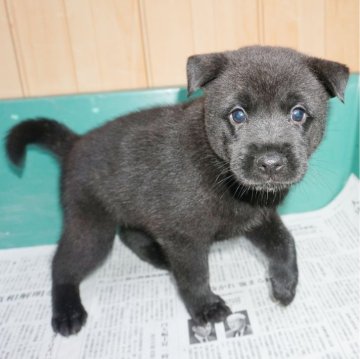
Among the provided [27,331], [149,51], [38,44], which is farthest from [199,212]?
[38,44]

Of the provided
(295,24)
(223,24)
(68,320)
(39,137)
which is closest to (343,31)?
(295,24)

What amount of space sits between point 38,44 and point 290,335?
163cm

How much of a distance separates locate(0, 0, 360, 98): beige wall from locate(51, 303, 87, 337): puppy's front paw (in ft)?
3.46

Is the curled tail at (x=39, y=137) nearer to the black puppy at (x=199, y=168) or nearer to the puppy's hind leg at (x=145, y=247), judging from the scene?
the black puppy at (x=199, y=168)

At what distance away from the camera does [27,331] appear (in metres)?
1.58

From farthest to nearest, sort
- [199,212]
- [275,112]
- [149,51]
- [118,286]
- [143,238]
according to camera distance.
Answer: [149,51] → [143,238] → [118,286] → [199,212] → [275,112]

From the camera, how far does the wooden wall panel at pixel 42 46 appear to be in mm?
1960

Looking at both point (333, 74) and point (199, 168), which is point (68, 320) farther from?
point (333, 74)

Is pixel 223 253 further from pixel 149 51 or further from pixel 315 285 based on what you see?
pixel 149 51

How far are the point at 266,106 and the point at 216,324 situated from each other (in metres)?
0.77

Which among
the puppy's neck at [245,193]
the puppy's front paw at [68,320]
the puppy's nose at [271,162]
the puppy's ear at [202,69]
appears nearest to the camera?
the puppy's nose at [271,162]

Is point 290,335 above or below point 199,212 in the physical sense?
below

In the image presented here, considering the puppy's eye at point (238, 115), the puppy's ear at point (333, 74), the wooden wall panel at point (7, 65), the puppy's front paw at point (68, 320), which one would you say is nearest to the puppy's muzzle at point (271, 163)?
the puppy's eye at point (238, 115)

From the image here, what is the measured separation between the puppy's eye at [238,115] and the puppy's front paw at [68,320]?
884mm
